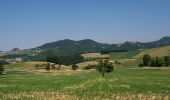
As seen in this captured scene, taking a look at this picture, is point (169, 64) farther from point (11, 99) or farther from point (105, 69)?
point (11, 99)

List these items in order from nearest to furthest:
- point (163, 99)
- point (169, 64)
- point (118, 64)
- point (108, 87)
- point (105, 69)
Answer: point (163, 99) < point (108, 87) < point (105, 69) < point (169, 64) < point (118, 64)

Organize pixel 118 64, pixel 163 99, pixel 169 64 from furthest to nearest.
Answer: pixel 118 64
pixel 169 64
pixel 163 99

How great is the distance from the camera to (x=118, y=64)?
545 ft

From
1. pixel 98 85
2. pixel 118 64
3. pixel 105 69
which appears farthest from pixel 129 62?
pixel 98 85

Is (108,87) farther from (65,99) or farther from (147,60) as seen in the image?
(147,60)

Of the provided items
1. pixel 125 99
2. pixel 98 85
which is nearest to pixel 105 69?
pixel 98 85

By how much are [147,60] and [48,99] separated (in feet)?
402

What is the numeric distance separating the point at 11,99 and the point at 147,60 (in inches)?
4845

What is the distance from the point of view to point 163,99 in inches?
1330

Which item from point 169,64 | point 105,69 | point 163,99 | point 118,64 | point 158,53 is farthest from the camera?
point 158,53

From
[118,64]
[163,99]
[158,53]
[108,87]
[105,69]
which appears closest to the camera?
[163,99]

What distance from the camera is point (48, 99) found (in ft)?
113

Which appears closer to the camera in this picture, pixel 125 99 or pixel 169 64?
pixel 125 99

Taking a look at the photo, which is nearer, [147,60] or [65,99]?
[65,99]
